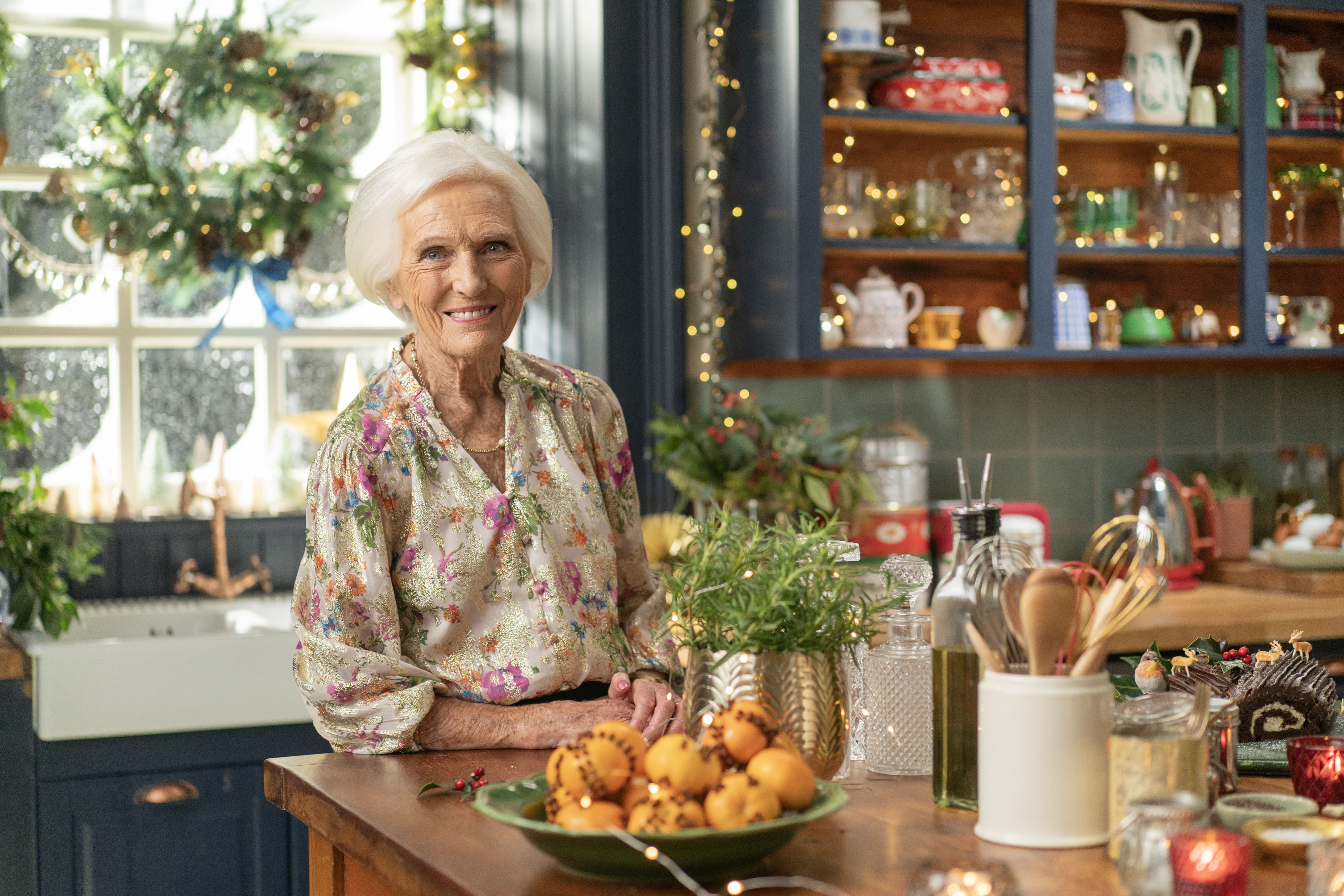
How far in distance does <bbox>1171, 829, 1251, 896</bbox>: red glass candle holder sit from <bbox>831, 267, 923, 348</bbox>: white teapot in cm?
220

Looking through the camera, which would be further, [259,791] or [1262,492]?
[1262,492]

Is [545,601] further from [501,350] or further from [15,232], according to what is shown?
[15,232]

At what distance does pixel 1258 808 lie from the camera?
3.56 ft

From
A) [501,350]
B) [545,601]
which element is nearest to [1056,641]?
[545,601]

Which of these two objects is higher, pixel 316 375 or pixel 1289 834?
pixel 316 375

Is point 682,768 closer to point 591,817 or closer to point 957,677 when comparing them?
point 591,817

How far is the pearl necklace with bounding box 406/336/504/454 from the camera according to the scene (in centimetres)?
162

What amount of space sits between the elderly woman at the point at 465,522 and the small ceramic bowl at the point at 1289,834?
1.88 feet

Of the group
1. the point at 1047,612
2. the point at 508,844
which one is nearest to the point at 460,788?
the point at 508,844

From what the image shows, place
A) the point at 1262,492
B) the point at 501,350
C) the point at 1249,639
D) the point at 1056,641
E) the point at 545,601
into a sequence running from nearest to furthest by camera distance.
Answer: the point at 1056,641 → the point at 545,601 → the point at 501,350 → the point at 1249,639 → the point at 1262,492

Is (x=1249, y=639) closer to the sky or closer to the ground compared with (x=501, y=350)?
closer to the ground

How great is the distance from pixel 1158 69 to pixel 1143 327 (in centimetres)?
61

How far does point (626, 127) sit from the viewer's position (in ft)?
10.4

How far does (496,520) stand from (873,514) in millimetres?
1625
